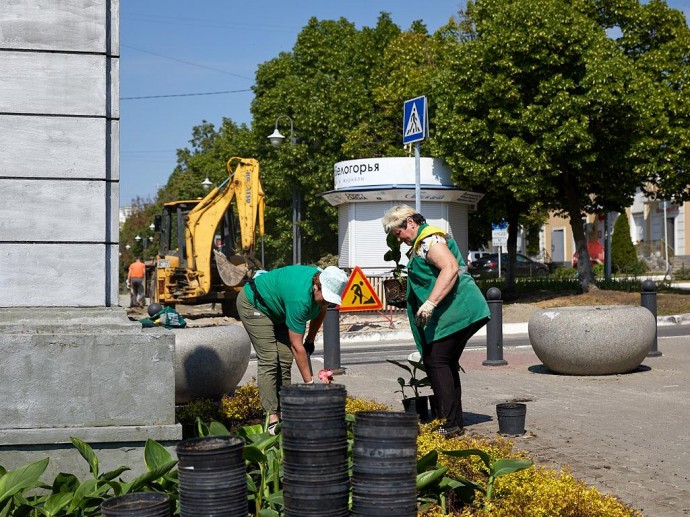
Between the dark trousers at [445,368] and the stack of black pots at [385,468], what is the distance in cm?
324

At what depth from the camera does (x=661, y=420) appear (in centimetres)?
866

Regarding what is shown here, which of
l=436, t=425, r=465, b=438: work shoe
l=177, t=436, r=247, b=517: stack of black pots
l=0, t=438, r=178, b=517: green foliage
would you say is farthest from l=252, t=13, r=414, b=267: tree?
l=177, t=436, r=247, b=517: stack of black pots

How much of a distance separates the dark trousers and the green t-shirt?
3.19 ft

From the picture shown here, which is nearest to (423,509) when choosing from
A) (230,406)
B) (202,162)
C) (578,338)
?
(230,406)

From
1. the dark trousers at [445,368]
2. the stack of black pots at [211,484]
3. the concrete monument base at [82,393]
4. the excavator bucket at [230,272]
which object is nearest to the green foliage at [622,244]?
the excavator bucket at [230,272]

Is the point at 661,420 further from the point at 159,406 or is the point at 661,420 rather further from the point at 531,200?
the point at 531,200

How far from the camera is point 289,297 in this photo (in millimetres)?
7008

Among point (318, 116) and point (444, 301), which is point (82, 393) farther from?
point (318, 116)

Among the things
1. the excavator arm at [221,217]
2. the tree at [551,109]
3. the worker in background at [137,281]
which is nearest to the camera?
the excavator arm at [221,217]

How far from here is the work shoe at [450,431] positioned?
24.2 feet

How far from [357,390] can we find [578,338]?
2763 mm

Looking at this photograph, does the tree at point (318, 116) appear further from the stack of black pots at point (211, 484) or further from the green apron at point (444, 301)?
the stack of black pots at point (211, 484)

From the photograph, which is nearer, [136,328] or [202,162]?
[136,328]

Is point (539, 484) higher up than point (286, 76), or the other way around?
point (286, 76)
